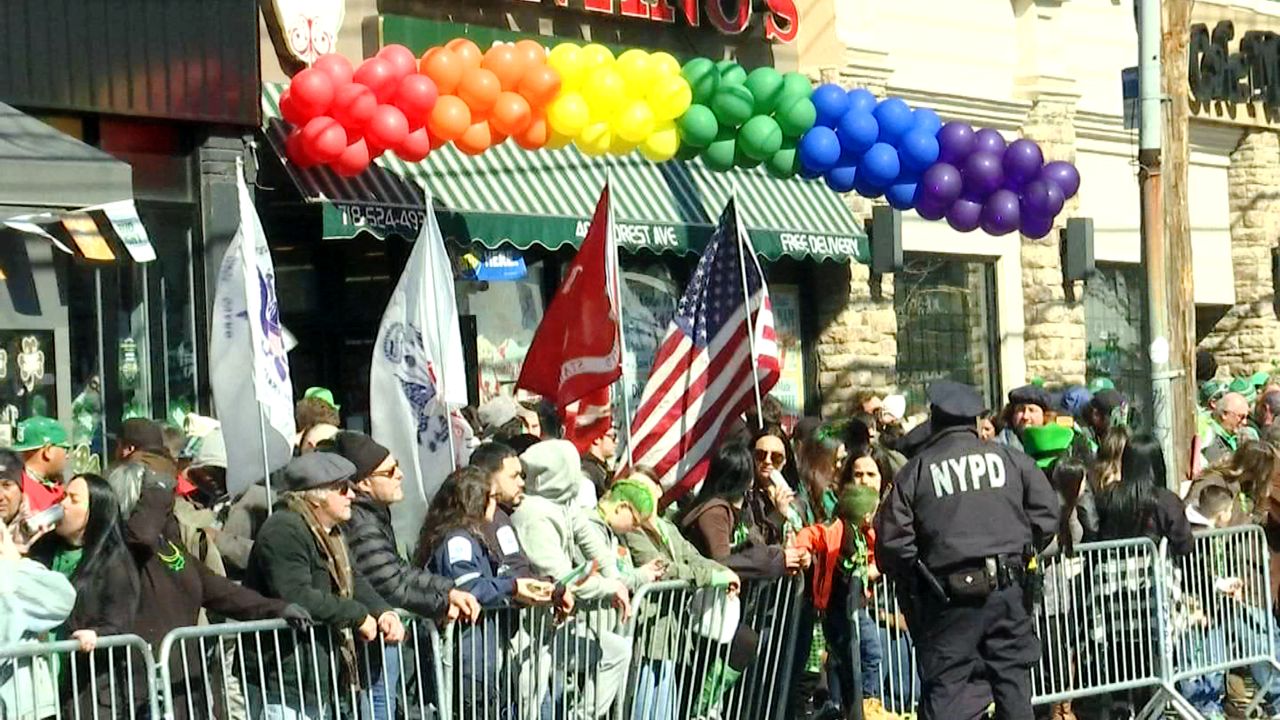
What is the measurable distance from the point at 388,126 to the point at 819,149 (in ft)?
9.91

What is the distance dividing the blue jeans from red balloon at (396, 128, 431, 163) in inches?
171

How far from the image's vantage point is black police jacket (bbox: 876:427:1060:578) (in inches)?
407

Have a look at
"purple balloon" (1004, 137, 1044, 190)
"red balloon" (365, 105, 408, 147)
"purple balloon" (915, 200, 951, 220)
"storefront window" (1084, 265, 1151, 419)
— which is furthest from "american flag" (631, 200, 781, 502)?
"storefront window" (1084, 265, 1151, 419)

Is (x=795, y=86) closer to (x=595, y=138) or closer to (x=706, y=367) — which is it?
(x=595, y=138)

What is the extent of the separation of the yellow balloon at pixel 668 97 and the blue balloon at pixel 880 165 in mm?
1384

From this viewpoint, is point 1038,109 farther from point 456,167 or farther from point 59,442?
point 59,442

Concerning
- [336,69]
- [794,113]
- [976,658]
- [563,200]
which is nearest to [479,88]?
[336,69]

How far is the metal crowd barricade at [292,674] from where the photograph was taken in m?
8.24

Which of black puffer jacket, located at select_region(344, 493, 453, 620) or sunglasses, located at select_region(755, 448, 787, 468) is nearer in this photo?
black puffer jacket, located at select_region(344, 493, 453, 620)

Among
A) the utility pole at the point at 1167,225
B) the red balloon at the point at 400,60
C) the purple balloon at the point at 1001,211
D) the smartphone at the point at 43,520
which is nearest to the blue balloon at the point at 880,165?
the purple balloon at the point at 1001,211

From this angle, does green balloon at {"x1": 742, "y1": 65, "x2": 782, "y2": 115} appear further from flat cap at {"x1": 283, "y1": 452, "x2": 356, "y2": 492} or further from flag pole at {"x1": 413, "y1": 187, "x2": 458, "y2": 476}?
flat cap at {"x1": 283, "y1": 452, "x2": 356, "y2": 492}

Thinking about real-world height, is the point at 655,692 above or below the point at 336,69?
below

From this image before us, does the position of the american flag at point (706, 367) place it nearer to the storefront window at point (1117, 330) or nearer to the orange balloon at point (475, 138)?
the orange balloon at point (475, 138)

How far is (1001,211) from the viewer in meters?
15.5
